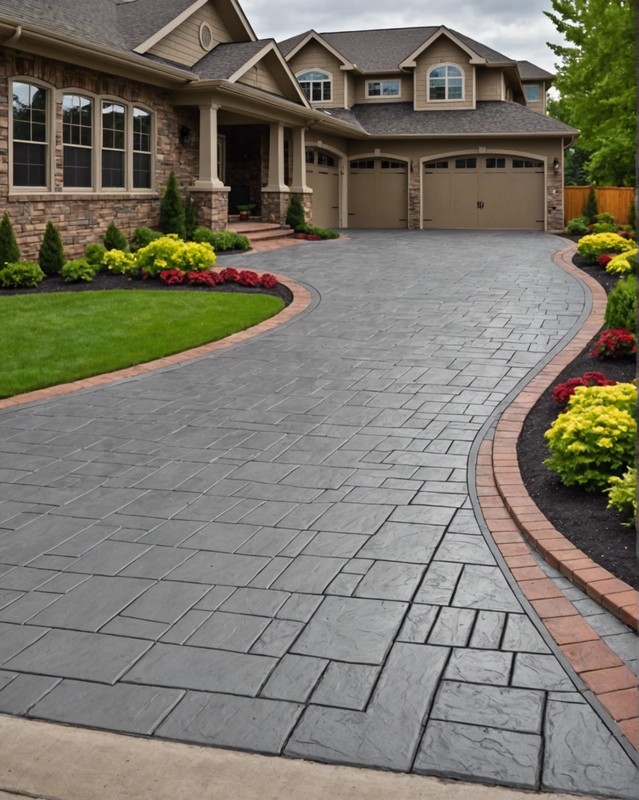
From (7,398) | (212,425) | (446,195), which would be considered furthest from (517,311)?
(446,195)

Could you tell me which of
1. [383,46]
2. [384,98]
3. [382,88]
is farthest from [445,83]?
[383,46]

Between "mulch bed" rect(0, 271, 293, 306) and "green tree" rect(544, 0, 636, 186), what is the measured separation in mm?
13379

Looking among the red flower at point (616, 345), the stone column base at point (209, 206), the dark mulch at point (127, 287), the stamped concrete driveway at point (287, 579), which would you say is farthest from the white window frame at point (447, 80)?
the red flower at point (616, 345)

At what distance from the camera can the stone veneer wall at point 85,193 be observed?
1537 cm

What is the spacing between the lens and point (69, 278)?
1484cm

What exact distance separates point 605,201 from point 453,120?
5.75 metres

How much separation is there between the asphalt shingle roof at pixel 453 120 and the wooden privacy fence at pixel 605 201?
2355mm

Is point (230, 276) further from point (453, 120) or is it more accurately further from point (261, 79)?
point (453, 120)

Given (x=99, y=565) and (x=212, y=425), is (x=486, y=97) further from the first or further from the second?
(x=99, y=565)

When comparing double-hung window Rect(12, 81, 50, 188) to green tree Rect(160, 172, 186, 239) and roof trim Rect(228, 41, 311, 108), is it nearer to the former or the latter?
green tree Rect(160, 172, 186, 239)

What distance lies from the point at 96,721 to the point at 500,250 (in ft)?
60.6

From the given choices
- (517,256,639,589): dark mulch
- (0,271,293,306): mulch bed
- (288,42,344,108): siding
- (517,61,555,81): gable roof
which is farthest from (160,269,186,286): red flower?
(517,61,555,81): gable roof

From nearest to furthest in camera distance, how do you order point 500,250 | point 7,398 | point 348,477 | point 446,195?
1. point 348,477
2. point 7,398
3. point 500,250
4. point 446,195

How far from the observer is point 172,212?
19281 mm
